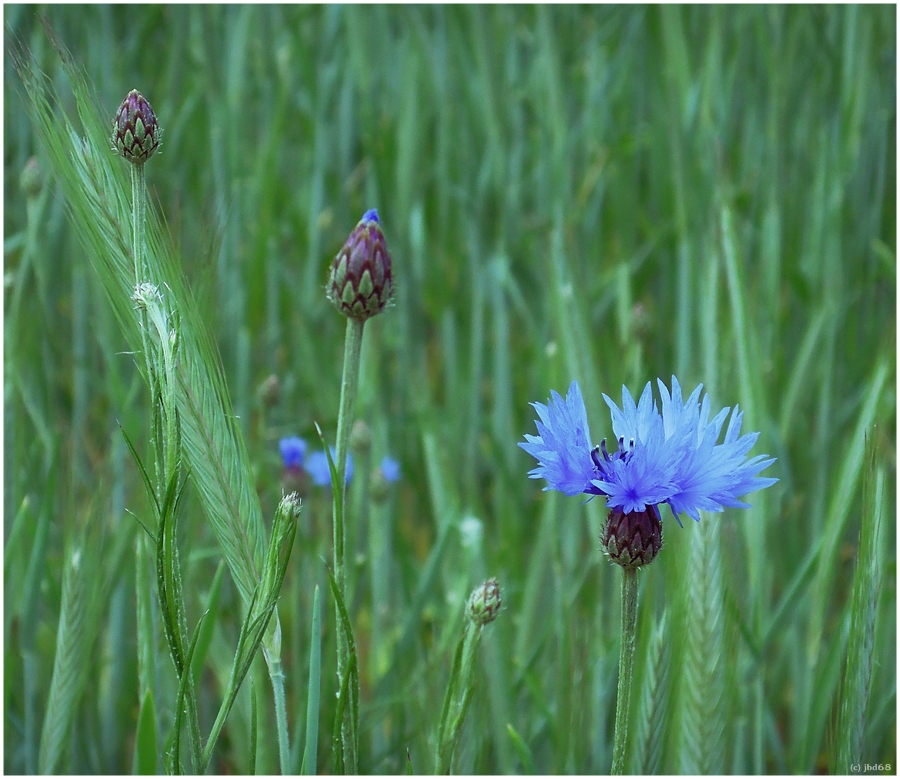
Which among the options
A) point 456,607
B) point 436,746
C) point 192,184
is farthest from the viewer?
point 192,184

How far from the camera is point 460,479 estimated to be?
39.4 inches

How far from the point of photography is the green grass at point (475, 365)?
0.50 metres

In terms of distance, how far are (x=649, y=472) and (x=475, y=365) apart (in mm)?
644

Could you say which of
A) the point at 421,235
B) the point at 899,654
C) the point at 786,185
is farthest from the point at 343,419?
the point at 786,185

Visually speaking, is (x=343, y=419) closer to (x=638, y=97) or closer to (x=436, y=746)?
(x=436, y=746)

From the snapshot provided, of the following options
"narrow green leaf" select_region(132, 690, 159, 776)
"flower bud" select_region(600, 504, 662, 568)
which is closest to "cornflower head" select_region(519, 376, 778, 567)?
"flower bud" select_region(600, 504, 662, 568)

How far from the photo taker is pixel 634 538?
1.28ft

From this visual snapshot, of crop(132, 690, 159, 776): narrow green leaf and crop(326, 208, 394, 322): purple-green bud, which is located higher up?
crop(326, 208, 394, 322): purple-green bud

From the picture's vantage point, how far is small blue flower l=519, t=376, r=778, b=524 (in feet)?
1.26

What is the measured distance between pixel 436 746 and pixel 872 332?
2.96ft

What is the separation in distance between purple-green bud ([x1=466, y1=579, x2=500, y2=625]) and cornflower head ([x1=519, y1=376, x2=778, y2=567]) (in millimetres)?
57

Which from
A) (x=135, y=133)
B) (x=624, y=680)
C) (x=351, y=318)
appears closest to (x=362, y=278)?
(x=351, y=318)

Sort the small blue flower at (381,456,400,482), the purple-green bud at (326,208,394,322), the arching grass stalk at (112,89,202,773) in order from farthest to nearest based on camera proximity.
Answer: the small blue flower at (381,456,400,482), the purple-green bud at (326,208,394,322), the arching grass stalk at (112,89,202,773)

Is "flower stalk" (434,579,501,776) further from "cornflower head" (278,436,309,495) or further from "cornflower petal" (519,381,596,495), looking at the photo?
"cornflower head" (278,436,309,495)
